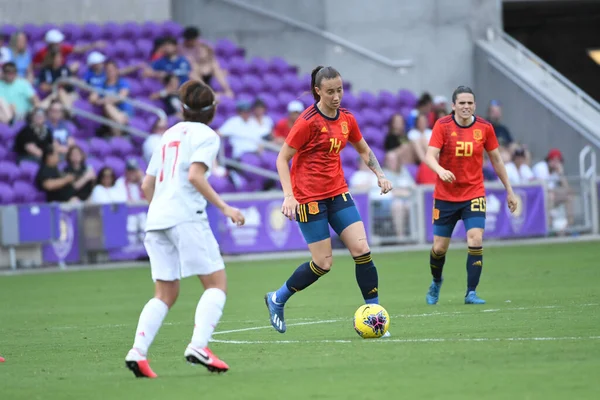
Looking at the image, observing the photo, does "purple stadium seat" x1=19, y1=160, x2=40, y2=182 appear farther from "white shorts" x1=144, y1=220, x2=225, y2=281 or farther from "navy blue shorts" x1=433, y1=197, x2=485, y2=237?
"white shorts" x1=144, y1=220, x2=225, y2=281

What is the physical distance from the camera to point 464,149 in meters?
13.1

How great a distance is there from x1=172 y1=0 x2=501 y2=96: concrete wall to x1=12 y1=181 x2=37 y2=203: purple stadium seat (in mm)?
9624

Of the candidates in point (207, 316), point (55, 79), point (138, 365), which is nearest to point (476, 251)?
point (207, 316)

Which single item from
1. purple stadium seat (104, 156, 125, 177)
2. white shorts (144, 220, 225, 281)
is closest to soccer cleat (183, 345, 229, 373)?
white shorts (144, 220, 225, 281)

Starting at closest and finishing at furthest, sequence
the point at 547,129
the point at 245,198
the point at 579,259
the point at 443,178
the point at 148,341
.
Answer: the point at 148,341
the point at 443,178
the point at 579,259
the point at 245,198
the point at 547,129

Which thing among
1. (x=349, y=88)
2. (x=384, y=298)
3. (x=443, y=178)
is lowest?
(x=384, y=298)

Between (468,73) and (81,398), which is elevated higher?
(468,73)

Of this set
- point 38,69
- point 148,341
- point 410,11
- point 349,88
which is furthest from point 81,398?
point 410,11

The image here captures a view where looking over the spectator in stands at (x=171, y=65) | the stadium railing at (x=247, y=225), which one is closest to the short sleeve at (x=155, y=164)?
the stadium railing at (x=247, y=225)

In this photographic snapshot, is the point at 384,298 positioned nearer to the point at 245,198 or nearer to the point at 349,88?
the point at 245,198

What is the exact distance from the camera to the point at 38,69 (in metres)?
24.6

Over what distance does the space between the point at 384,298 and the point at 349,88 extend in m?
15.5

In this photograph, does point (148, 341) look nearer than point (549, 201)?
Yes

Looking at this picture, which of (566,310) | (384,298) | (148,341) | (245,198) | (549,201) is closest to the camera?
(148,341)
